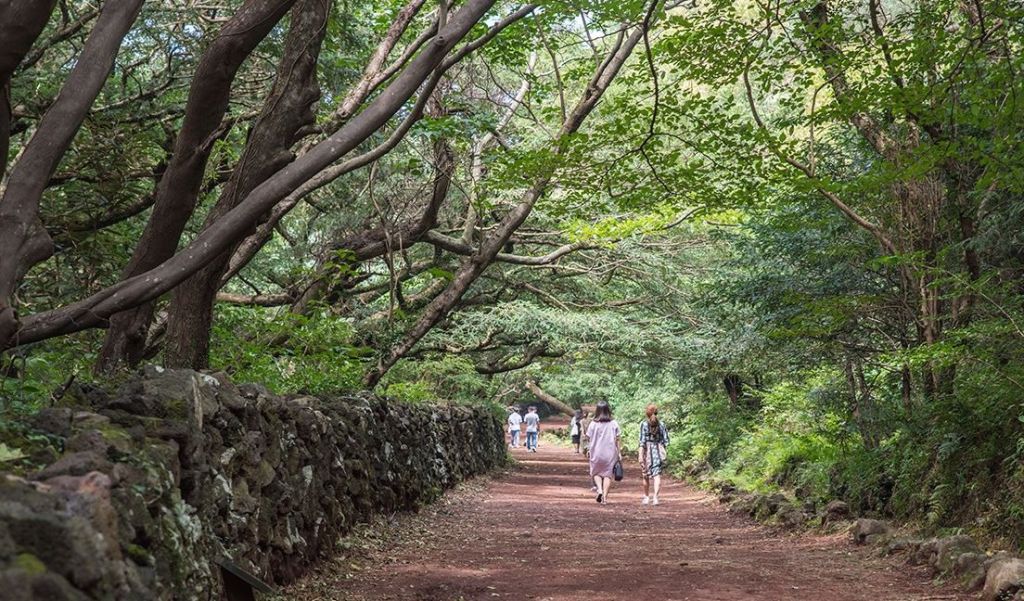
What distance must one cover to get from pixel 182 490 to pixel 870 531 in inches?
305

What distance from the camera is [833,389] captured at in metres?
15.4

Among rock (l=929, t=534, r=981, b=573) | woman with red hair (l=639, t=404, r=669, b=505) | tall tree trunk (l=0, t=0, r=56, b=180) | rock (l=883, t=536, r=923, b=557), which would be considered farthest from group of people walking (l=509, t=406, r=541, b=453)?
tall tree trunk (l=0, t=0, r=56, b=180)

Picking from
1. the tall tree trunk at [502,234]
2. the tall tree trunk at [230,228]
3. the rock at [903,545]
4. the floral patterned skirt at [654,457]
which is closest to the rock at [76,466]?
the tall tree trunk at [230,228]

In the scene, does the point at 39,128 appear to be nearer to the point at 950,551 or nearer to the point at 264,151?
the point at 264,151

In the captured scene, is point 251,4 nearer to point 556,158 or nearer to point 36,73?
point 36,73

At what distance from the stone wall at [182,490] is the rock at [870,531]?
17.4ft

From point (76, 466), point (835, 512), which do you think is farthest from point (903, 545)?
point (76, 466)

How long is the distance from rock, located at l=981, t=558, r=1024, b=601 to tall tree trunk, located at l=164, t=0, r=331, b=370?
6.07 metres

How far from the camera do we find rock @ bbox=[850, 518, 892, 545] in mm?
10266

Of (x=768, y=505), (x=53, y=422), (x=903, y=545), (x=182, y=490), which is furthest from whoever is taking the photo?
(x=768, y=505)

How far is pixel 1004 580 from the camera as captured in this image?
6871 mm

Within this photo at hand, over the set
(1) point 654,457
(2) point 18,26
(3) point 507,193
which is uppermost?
(3) point 507,193

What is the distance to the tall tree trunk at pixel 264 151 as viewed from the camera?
7.64 m

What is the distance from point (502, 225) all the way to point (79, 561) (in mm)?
12786
